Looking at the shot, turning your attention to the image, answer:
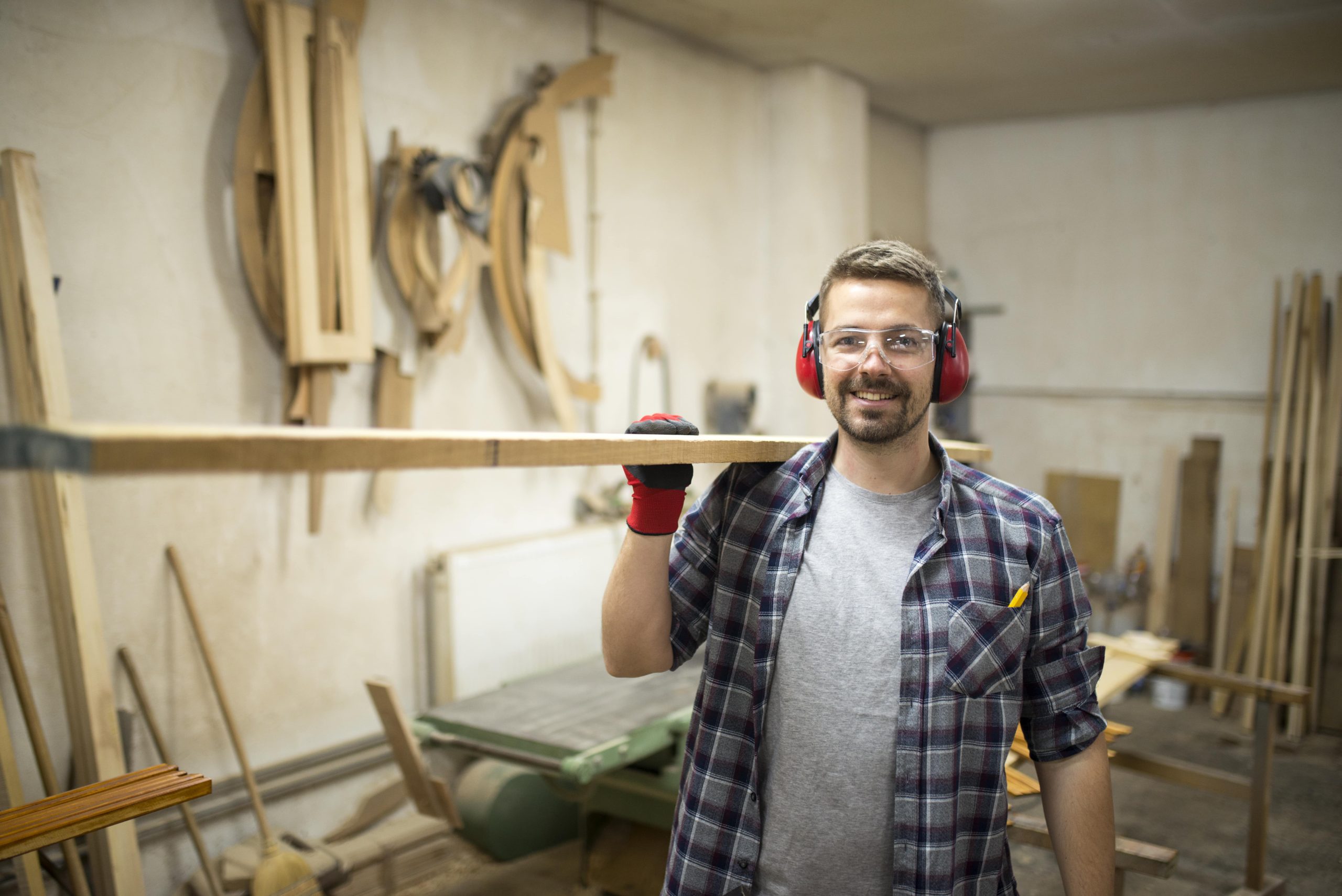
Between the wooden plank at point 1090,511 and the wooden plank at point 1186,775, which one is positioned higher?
→ the wooden plank at point 1090,511

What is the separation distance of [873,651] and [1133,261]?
5164 millimetres

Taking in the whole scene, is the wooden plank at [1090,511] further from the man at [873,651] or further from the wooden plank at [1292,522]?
the man at [873,651]

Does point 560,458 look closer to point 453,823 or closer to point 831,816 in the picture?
point 831,816

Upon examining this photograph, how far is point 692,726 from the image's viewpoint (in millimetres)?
1564

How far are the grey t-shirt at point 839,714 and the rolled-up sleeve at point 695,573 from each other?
6.1 inches

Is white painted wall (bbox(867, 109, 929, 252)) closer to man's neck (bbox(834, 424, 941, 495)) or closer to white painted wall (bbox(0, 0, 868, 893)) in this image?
white painted wall (bbox(0, 0, 868, 893))

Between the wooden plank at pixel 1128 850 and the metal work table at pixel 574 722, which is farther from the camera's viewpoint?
the metal work table at pixel 574 722

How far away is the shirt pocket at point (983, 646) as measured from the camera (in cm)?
140

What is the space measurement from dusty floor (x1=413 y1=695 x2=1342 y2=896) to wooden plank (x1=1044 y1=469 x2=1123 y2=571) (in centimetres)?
111

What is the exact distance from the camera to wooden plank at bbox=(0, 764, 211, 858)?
5.13 feet

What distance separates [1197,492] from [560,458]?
535cm

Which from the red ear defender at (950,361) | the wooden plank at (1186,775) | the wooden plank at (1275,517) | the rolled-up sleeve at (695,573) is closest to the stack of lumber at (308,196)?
the rolled-up sleeve at (695,573)

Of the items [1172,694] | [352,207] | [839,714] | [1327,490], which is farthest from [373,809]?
[1327,490]

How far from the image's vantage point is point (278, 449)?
2.87 ft
